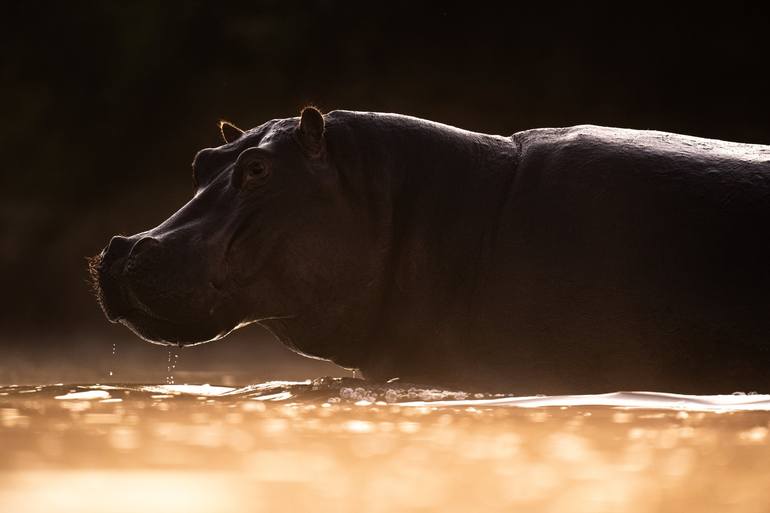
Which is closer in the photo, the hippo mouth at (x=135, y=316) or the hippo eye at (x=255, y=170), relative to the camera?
the hippo mouth at (x=135, y=316)

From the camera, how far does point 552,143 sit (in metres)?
2.94

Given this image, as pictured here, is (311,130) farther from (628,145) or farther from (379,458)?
(379,458)

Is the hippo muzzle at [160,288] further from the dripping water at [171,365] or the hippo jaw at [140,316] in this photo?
the dripping water at [171,365]

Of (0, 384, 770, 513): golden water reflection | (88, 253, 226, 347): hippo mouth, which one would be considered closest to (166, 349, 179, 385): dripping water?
(88, 253, 226, 347): hippo mouth

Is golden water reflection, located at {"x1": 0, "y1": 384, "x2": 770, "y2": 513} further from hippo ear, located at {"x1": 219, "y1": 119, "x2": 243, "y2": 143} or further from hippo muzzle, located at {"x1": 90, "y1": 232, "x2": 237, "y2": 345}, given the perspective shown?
hippo ear, located at {"x1": 219, "y1": 119, "x2": 243, "y2": 143}

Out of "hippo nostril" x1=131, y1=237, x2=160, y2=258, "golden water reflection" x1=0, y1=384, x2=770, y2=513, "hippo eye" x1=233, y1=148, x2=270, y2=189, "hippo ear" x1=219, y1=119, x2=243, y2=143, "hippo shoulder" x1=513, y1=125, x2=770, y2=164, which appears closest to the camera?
"golden water reflection" x1=0, y1=384, x2=770, y2=513

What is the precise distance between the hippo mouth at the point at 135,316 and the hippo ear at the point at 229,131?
2.27ft

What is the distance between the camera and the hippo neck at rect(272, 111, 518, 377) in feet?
9.09

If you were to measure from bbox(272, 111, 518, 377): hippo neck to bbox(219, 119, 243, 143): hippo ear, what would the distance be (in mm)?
386

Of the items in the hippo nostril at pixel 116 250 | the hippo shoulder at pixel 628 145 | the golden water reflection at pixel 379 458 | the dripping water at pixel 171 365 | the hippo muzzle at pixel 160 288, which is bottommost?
the dripping water at pixel 171 365

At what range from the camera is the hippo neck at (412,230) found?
9.09ft

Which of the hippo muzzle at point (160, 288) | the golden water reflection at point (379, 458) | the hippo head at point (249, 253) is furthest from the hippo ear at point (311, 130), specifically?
the golden water reflection at point (379, 458)

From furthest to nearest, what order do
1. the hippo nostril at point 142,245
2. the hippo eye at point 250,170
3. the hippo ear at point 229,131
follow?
the hippo ear at point 229,131 → the hippo eye at point 250,170 → the hippo nostril at point 142,245

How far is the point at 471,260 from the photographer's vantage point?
2.78 meters
